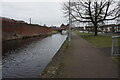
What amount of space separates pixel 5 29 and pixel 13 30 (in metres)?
3.00

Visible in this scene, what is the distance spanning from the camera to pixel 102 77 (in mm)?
4785

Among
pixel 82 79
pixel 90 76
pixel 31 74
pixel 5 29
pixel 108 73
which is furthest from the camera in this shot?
pixel 5 29

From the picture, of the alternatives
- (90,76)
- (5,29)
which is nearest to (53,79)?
(90,76)

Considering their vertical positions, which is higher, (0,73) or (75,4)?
(75,4)

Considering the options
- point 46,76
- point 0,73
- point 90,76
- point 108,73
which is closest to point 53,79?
point 46,76

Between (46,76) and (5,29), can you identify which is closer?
(46,76)

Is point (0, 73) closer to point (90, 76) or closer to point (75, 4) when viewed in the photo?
point (90, 76)

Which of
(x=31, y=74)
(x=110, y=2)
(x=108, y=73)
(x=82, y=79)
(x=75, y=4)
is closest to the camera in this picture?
(x=82, y=79)

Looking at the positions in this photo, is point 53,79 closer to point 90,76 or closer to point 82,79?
point 82,79

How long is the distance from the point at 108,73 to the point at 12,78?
4066 mm

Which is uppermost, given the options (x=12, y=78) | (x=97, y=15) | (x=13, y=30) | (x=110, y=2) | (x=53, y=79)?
(x=110, y=2)

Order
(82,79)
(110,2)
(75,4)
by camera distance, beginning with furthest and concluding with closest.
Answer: (75,4) < (110,2) < (82,79)

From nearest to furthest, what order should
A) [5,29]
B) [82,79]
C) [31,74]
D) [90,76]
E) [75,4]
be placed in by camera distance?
[82,79]
[90,76]
[31,74]
[5,29]
[75,4]

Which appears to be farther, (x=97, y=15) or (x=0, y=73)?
(x=97, y=15)
